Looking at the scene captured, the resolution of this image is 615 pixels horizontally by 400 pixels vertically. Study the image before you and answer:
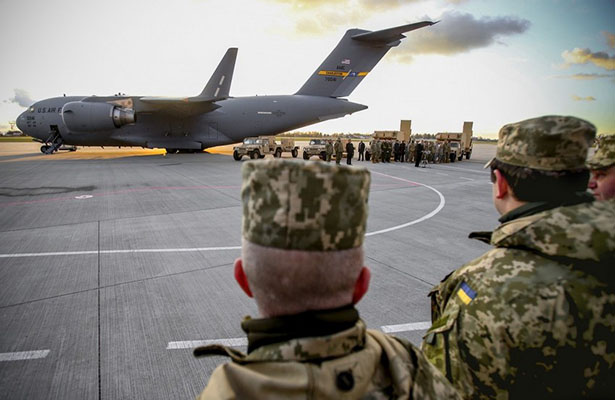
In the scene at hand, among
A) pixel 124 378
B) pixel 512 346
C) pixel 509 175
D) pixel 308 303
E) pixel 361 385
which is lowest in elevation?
pixel 124 378

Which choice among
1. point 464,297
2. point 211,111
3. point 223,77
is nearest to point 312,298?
point 464,297

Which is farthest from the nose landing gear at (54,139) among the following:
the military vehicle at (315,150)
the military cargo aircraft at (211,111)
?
the military vehicle at (315,150)

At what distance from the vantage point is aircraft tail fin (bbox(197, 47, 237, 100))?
2270cm

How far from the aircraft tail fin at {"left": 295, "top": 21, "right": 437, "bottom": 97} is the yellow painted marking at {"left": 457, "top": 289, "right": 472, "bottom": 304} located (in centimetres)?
2267

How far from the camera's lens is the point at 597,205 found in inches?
58.8

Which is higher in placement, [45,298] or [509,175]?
[509,175]

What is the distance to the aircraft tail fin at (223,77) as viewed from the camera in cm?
2270

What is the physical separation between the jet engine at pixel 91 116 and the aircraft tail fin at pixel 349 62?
12225 mm

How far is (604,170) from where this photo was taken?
2588 mm

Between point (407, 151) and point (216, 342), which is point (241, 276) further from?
point (407, 151)

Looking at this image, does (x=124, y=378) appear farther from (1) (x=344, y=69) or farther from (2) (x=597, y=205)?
(1) (x=344, y=69)

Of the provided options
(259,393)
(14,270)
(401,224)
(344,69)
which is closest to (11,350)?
(14,270)

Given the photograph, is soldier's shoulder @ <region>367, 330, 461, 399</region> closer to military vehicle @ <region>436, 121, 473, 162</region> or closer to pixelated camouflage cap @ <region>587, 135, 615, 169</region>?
pixelated camouflage cap @ <region>587, 135, 615, 169</region>

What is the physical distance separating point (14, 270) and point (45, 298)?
49.6 inches
